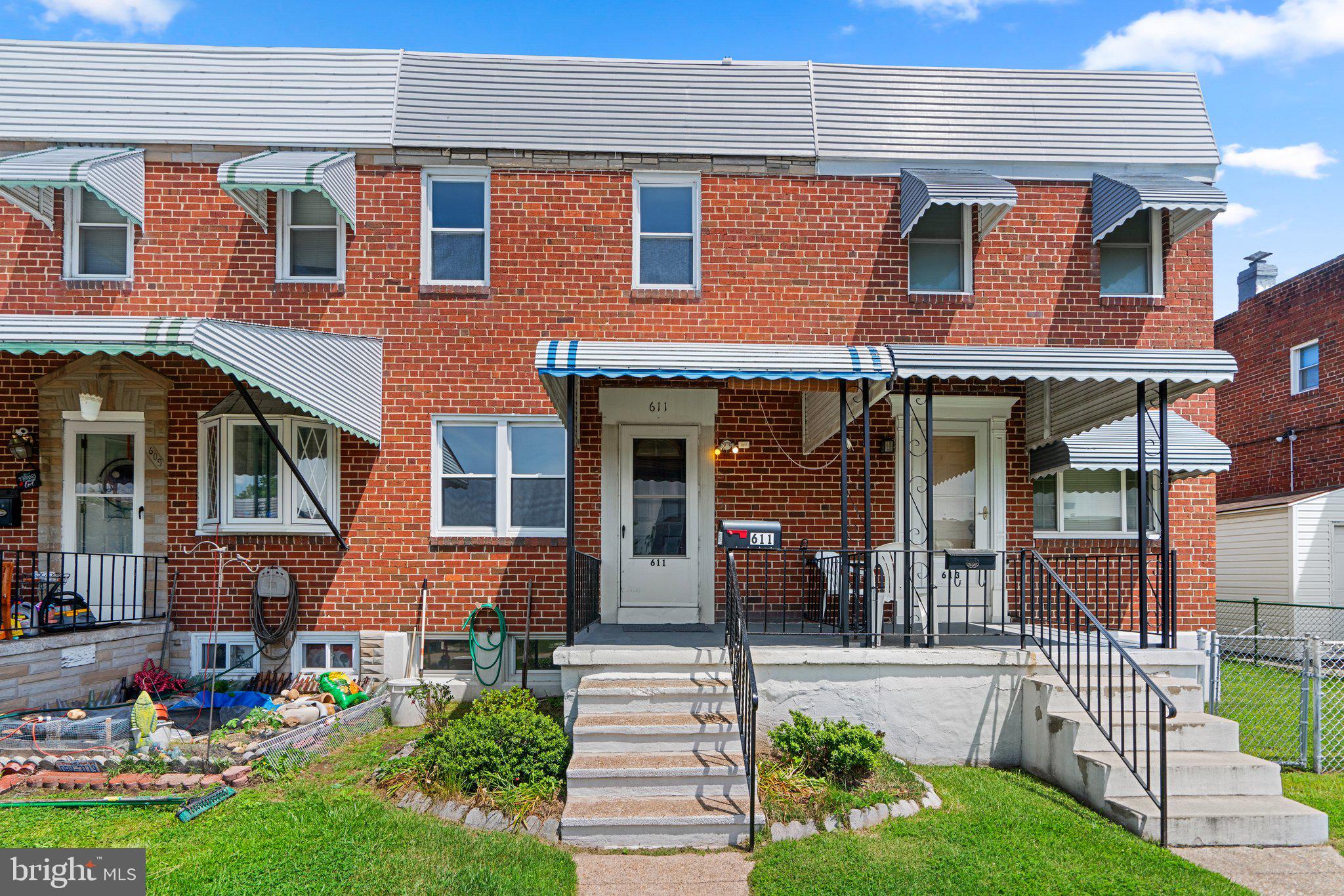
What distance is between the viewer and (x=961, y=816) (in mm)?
6473

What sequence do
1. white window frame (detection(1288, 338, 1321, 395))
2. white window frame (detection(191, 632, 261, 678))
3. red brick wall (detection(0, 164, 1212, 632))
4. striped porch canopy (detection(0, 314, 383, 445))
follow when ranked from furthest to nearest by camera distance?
white window frame (detection(1288, 338, 1321, 395)) → red brick wall (detection(0, 164, 1212, 632)) → white window frame (detection(191, 632, 261, 678)) → striped porch canopy (detection(0, 314, 383, 445))

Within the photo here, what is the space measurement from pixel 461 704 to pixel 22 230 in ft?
24.6

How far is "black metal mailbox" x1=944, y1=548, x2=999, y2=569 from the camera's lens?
8195 mm

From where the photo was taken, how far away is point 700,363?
26.2 feet

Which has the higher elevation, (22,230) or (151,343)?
(22,230)

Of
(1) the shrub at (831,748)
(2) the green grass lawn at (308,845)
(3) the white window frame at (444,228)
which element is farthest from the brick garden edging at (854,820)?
(3) the white window frame at (444,228)

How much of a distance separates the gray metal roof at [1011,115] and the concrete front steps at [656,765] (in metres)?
6.98

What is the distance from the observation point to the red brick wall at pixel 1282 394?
16516mm

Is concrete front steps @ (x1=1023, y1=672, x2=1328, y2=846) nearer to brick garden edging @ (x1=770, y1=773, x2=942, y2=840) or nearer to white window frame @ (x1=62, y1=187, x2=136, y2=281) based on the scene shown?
brick garden edging @ (x1=770, y1=773, x2=942, y2=840)

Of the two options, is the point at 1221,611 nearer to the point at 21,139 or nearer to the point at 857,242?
the point at 857,242

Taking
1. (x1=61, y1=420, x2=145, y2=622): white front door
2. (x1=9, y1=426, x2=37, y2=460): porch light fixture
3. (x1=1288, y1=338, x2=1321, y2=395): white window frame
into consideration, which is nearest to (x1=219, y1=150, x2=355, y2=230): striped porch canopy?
(x1=61, y1=420, x2=145, y2=622): white front door

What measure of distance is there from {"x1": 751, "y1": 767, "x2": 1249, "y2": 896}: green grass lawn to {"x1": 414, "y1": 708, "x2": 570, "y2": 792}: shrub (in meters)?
1.82

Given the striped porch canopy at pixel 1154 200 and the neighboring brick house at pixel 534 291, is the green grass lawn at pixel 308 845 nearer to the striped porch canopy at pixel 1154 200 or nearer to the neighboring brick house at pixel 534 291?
the neighboring brick house at pixel 534 291

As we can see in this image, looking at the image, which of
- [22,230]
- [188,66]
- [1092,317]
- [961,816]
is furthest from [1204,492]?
[22,230]
